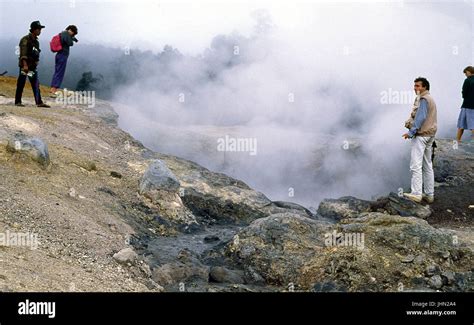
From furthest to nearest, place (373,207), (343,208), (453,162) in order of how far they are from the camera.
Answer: (453,162), (343,208), (373,207)

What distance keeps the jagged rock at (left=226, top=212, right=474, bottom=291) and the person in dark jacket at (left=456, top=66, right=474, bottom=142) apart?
580cm

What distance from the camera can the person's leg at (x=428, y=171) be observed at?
10.8m

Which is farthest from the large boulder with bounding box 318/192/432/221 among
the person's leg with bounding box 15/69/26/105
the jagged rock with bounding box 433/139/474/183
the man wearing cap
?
the person's leg with bounding box 15/69/26/105

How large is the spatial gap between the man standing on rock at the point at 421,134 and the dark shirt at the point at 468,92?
2516 mm

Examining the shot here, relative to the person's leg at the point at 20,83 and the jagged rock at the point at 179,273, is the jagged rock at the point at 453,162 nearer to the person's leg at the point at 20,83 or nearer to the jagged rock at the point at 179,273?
the jagged rock at the point at 179,273

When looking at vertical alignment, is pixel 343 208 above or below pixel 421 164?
below

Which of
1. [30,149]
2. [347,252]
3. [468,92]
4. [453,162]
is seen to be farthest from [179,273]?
[453,162]

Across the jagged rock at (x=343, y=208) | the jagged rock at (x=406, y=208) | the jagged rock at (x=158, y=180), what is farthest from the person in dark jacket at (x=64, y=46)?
the jagged rock at (x=406, y=208)

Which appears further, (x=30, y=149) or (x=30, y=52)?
(x=30, y=52)

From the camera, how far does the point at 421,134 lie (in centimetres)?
1055

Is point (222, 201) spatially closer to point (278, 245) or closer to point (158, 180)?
point (158, 180)

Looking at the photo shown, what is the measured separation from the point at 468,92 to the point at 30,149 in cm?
925

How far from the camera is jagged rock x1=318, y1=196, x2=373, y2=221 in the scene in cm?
1184

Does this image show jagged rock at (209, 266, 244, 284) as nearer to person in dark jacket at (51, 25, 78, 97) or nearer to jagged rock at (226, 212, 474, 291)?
jagged rock at (226, 212, 474, 291)
